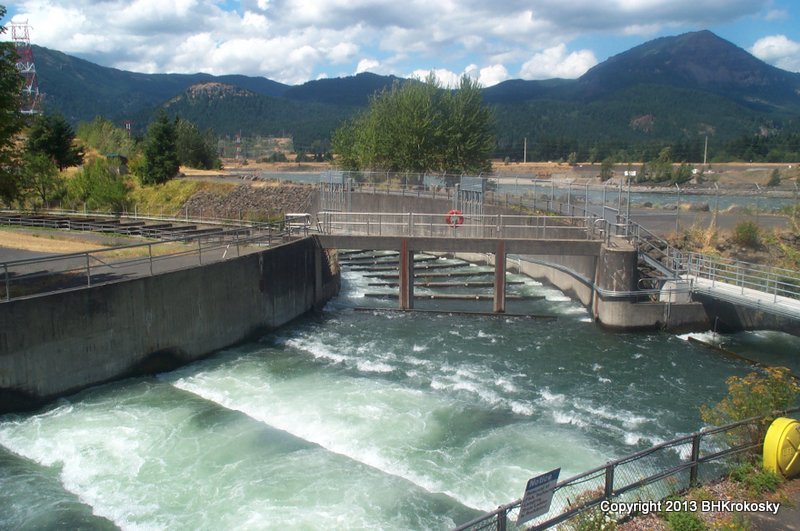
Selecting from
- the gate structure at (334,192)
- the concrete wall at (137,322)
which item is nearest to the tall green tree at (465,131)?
the gate structure at (334,192)

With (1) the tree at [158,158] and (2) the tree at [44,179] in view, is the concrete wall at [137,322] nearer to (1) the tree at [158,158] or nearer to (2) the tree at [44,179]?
(2) the tree at [44,179]

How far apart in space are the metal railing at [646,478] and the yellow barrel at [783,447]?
1.28 feet

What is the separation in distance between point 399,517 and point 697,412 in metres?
10.1

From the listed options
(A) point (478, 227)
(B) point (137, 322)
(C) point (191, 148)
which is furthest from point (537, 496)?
(C) point (191, 148)

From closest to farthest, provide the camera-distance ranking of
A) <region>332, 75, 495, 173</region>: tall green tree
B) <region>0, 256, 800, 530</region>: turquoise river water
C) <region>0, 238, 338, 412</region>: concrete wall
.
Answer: <region>0, 256, 800, 530</region>: turquoise river water
<region>0, 238, 338, 412</region>: concrete wall
<region>332, 75, 495, 173</region>: tall green tree

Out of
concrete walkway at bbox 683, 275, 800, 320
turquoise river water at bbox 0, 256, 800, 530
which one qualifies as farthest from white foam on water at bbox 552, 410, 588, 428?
concrete walkway at bbox 683, 275, 800, 320

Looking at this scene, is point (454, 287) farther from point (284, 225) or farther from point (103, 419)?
point (103, 419)

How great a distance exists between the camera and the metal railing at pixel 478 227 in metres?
31.6

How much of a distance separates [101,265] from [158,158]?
132ft

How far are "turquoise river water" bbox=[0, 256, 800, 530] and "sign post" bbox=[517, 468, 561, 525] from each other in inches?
182

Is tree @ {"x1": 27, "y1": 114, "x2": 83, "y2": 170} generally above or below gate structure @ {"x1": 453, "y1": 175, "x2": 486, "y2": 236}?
above

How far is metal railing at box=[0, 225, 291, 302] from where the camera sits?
19.8 m

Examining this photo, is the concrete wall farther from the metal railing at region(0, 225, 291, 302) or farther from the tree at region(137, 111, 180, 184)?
the tree at region(137, 111, 180, 184)

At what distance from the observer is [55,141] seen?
2485 inches
